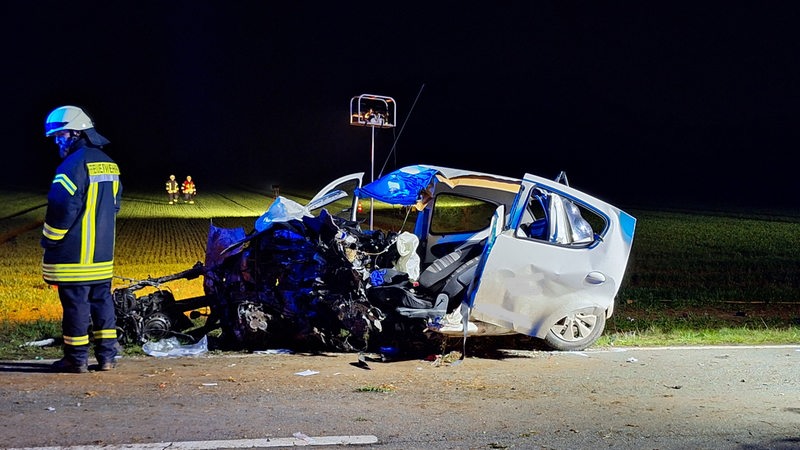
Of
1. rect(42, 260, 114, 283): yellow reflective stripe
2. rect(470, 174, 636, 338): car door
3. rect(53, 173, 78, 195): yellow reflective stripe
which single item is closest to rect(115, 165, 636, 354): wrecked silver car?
rect(470, 174, 636, 338): car door

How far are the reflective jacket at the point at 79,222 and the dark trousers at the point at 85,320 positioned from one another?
0.33ft

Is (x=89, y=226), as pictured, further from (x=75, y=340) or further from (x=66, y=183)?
(x=75, y=340)

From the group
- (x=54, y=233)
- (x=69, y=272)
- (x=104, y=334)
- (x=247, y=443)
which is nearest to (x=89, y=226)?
(x=54, y=233)

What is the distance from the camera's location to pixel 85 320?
21.5 feet

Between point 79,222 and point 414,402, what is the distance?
2.73 metres

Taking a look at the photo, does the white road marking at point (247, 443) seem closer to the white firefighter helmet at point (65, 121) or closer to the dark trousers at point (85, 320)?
the dark trousers at point (85, 320)

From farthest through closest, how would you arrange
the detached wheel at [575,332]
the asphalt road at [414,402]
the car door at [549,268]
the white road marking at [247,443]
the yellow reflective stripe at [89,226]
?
the detached wheel at [575,332], the car door at [549,268], the yellow reflective stripe at [89,226], the asphalt road at [414,402], the white road marking at [247,443]

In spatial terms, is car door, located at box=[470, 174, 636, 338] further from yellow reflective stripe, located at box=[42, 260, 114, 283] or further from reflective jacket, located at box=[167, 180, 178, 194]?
reflective jacket, located at box=[167, 180, 178, 194]

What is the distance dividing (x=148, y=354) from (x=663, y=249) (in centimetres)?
1435

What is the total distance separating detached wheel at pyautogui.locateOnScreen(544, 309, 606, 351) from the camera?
779 centimetres

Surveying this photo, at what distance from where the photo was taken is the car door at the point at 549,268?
24.0ft

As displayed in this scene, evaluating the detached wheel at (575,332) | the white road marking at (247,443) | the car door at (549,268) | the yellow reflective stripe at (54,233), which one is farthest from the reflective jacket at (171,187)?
the white road marking at (247,443)

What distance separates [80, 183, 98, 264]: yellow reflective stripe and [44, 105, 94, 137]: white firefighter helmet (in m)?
0.45

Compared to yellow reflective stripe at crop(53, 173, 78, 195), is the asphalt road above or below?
below
